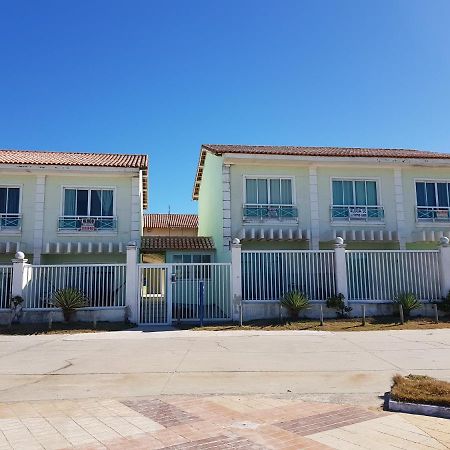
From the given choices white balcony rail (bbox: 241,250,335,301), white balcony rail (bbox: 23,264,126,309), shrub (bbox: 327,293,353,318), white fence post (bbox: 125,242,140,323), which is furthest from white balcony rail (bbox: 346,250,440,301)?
white balcony rail (bbox: 23,264,126,309)

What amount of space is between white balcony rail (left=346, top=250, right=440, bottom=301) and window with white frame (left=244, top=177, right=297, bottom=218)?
356cm

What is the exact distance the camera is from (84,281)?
15625 millimetres

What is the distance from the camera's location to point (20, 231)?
57.8 ft

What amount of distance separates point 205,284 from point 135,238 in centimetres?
401

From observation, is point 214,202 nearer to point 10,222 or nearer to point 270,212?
point 270,212

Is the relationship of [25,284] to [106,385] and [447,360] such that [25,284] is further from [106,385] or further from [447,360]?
[447,360]

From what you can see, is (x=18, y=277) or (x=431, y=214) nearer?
(x=18, y=277)

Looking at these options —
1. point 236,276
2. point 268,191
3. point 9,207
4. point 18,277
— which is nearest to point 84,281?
point 18,277

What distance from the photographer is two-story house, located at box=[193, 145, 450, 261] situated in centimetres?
1833

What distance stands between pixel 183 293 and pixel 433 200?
1196 centimetres

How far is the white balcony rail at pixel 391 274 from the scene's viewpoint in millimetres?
16203

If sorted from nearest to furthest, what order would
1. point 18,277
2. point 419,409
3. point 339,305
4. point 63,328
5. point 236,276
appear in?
point 419,409
point 63,328
point 18,277
point 339,305
point 236,276

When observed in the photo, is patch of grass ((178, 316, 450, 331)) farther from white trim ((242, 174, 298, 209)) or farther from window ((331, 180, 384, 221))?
white trim ((242, 174, 298, 209))

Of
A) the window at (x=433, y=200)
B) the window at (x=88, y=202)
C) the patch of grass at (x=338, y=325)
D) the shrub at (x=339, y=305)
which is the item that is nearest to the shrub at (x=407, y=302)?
the patch of grass at (x=338, y=325)
